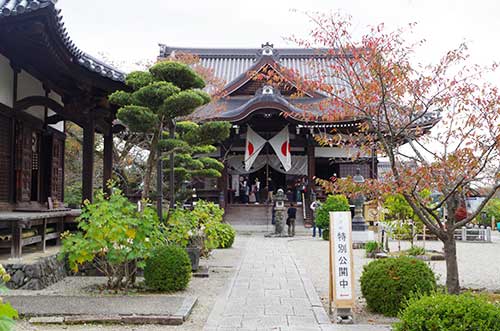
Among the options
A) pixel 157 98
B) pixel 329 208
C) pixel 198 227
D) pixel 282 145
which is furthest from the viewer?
pixel 282 145

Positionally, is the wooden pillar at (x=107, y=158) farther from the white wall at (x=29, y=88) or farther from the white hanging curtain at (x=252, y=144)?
the white hanging curtain at (x=252, y=144)

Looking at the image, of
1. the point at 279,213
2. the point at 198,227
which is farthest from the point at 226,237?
the point at 279,213

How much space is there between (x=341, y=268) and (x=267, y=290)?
7.34ft

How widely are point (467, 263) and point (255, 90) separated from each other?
16.0 meters

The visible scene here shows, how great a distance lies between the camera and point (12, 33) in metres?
8.00

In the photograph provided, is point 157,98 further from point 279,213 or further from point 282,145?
point 282,145

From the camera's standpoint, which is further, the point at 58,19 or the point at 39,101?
the point at 39,101

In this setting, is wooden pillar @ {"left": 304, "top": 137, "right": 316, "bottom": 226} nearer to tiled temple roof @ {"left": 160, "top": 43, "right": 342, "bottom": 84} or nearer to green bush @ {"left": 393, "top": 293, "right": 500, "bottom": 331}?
tiled temple roof @ {"left": 160, "top": 43, "right": 342, "bottom": 84}

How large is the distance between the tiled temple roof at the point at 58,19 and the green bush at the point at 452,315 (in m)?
5.87

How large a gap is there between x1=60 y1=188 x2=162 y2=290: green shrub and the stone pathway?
1482mm

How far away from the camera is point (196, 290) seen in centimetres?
873

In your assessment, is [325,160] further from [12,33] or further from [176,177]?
[12,33]

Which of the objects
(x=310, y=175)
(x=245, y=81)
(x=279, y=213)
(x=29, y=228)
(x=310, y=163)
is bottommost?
(x=279, y=213)

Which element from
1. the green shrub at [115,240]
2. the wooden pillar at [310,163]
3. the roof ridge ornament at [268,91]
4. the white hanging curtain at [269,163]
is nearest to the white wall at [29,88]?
the green shrub at [115,240]
